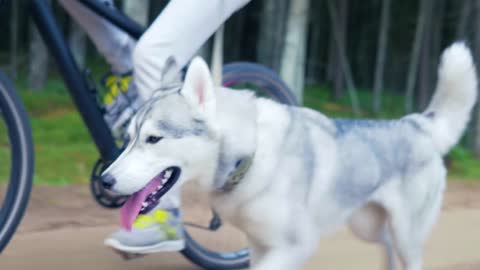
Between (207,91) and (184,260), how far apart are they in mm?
1686

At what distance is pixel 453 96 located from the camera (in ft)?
11.5

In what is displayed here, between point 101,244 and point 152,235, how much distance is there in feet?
3.32

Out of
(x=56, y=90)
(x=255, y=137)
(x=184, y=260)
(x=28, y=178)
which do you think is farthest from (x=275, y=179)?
(x=56, y=90)

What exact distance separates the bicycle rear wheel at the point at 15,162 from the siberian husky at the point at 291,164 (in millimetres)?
729

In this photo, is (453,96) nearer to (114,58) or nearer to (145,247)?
(145,247)

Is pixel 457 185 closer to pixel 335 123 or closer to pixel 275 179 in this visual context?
pixel 335 123

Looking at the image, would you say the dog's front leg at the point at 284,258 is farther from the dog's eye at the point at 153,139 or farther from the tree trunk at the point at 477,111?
the tree trunk at the point at 477,111

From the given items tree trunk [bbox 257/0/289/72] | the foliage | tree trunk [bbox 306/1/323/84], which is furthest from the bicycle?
tree trunk [bbox 306/1/323/84]

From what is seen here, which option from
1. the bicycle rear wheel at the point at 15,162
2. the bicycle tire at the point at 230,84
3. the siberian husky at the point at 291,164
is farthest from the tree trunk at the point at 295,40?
the bicycle rear wheel at the point at 15,162

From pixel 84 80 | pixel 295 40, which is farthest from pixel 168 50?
pixel 295 40

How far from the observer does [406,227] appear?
A: 10.8 feet

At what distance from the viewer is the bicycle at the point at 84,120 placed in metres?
3.17

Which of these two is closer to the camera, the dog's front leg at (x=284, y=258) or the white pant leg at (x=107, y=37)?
the dog's front leg at (x=284, y=258)

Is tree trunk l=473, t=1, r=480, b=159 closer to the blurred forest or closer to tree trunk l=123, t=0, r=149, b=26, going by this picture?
the blurred forest
